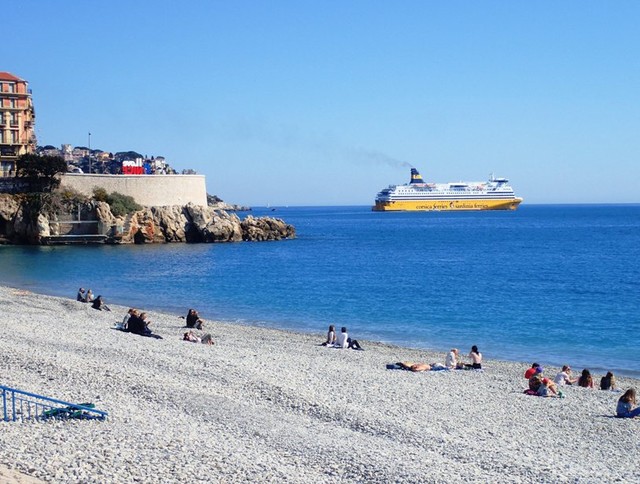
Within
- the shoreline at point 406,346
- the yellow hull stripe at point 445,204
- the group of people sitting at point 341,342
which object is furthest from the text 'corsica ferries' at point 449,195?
the group of people sitting at point 341,342

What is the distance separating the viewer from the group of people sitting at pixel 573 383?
13.4 metres

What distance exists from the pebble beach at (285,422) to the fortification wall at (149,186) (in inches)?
1803

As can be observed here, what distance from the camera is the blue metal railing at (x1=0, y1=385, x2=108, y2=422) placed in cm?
1094

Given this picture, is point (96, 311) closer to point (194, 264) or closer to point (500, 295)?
point (500, 295)

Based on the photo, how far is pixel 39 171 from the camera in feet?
195

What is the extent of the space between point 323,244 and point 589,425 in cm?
5717

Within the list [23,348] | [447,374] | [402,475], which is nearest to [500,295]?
[447,374]

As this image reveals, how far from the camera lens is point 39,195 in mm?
58188

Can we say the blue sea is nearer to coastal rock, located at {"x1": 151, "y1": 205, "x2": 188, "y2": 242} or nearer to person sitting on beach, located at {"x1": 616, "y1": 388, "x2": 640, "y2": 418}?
coastal rock, located at {"x1": 151, "y1": 205, "x2": 188, "y2": 242}

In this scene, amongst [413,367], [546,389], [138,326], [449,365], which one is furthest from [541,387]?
[138,326]

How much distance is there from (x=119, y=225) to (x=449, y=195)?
10221 cm

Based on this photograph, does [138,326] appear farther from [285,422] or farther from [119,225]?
[119,225]

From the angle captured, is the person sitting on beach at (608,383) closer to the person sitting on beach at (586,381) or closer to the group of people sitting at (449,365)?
the person sitting on beach at (586,381)

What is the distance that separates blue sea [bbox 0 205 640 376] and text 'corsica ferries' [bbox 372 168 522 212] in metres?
86.7
